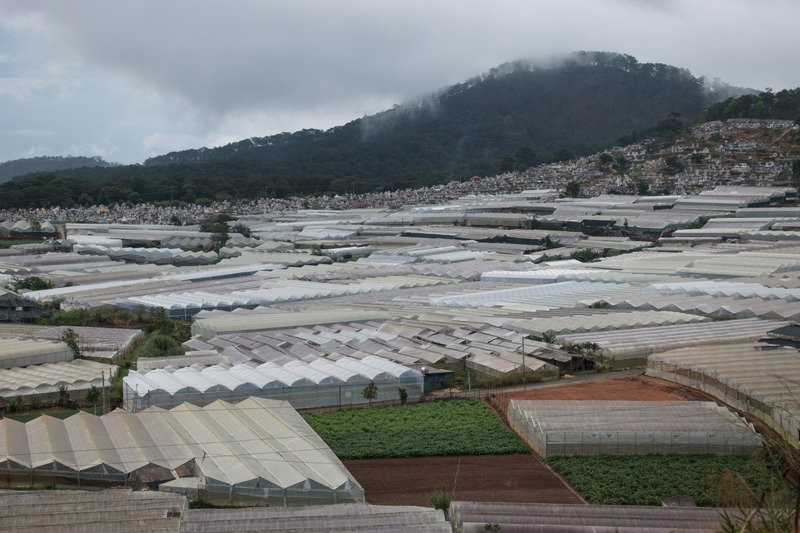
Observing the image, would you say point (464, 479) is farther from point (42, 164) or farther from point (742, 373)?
point (42, 164)

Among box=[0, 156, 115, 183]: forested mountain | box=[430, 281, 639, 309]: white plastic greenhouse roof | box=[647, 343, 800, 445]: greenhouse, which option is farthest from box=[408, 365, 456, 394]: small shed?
box=[0, 156, 115, 183]: forested mountain

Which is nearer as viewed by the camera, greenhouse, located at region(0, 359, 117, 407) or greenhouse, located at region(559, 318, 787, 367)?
greenhouse, located at region(0, 359, 117, 407)

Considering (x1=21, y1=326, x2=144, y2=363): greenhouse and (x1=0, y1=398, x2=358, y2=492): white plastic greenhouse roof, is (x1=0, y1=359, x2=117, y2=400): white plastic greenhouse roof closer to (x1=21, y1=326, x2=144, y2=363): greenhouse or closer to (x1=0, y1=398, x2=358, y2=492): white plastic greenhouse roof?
(x1=21, y1=326, x2=144, y2=363): greenhouse

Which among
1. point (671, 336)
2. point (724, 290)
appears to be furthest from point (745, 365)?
point (724, 290)

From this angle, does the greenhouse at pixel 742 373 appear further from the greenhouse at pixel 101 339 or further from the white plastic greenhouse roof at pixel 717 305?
the greenhouse at pixel 101 339

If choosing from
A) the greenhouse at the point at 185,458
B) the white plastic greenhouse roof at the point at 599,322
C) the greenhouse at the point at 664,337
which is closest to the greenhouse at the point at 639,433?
the greenhouse at the point at 185,458

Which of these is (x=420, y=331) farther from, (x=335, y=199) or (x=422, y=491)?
(x=335, y=199)

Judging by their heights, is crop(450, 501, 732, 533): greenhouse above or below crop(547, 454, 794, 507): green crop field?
above
